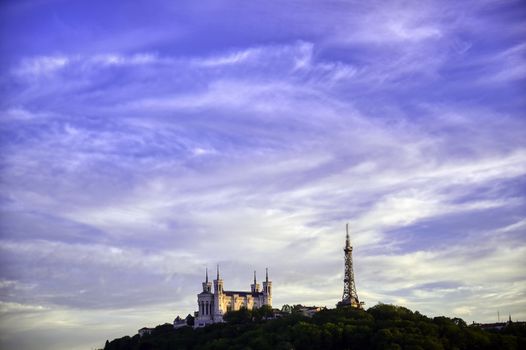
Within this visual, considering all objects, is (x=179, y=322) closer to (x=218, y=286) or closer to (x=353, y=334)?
(x=218, y=286)

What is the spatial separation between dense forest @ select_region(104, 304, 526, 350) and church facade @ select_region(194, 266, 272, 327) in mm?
10377

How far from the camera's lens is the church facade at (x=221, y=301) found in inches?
6339

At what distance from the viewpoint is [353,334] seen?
12888 cm

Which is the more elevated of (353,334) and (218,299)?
(218,299)

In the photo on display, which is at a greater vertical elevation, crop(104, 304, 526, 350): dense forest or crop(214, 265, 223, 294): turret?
crop(214, 265, 223, 294): turret

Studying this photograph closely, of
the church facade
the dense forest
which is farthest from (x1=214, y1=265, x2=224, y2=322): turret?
the dense forest

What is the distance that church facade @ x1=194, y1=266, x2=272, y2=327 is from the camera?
161m

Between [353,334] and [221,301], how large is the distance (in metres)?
39.2

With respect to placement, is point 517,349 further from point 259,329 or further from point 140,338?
point 140,338

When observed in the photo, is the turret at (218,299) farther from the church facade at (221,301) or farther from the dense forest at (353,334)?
the dense forest at (353,334)

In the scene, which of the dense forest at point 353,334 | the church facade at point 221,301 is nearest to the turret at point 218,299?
the church facade at point 221,301

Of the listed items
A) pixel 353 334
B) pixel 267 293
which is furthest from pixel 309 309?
pixel 353 334

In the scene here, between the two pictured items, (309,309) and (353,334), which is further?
(309,309)

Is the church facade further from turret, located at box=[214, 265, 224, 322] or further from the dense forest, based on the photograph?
the dense forest
